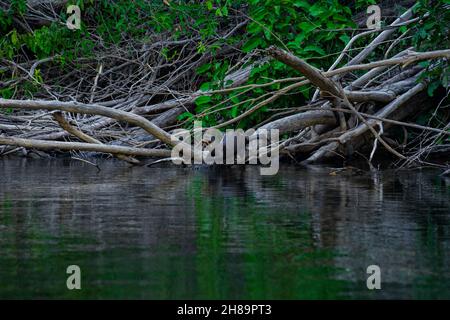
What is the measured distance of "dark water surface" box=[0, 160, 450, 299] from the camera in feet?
12.0

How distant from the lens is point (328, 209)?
621cm

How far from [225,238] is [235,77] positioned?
7.38 m

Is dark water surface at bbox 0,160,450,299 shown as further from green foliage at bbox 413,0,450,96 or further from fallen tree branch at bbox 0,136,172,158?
green foliage at bbox 413,0,450,96

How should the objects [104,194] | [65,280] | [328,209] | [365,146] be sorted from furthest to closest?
[365,146]
[104,194]
[328,209]
[65,280]

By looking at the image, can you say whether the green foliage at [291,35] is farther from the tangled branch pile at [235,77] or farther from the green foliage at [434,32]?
the green foliage at [434,32]

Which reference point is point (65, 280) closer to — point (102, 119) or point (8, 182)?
point (8, 182)

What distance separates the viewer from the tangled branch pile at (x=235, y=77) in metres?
9.59

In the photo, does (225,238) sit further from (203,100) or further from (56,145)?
(203,100)

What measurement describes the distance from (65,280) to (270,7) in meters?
7.86

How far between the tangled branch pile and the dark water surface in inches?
53.2

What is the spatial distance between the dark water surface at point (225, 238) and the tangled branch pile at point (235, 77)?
1351mm

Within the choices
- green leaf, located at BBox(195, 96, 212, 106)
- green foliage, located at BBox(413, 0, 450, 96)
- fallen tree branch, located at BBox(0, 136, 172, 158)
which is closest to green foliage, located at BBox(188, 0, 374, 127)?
green leaf, located at BBox(195, 96, 212, 106)

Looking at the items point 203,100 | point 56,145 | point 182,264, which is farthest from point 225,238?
point 203,100
